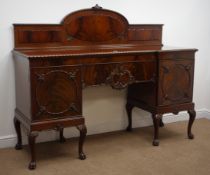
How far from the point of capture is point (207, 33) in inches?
143

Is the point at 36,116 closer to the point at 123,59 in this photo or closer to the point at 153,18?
the point at 123,59

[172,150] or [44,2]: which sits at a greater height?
[44,2]

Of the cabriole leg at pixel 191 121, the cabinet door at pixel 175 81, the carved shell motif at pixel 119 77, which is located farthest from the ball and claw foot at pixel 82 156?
the cabriole leg at pixel 191 121

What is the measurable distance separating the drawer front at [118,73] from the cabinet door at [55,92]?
0.12 m

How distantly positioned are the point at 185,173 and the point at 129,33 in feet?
4.49

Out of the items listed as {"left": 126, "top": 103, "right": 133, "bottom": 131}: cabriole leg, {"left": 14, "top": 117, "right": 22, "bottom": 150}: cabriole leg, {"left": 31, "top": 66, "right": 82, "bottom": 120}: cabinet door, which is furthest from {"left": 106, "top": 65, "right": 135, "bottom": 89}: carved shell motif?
{"left": 14, "top": 117, "right": 22, "bottom": 150}: cabriole leg

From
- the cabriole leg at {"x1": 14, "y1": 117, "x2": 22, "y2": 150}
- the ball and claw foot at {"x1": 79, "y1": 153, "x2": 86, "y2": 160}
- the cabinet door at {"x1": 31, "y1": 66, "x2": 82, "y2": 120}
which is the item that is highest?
the cabinet door at {"x1": 31, "y1": 66, "x2": 82, "y2": 120}

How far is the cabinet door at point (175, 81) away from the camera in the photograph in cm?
285

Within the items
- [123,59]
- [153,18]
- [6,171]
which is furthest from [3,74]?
[153,18]

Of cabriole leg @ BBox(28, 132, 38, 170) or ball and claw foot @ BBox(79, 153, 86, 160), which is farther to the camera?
ball and claw foot @ BBox(79, 153, 86, 160)

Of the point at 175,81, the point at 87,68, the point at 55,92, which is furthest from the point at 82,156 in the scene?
the point at 175,81

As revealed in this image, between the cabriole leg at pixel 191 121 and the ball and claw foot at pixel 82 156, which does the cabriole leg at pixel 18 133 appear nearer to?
the ball and claw foot at pixel 82 156

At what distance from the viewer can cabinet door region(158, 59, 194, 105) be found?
285 centimetres

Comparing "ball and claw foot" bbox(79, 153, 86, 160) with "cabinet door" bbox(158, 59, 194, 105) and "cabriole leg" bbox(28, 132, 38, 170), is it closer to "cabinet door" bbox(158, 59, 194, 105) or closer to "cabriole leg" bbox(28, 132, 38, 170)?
"cabriole leg" bbox(28, 132, 38, 170)
